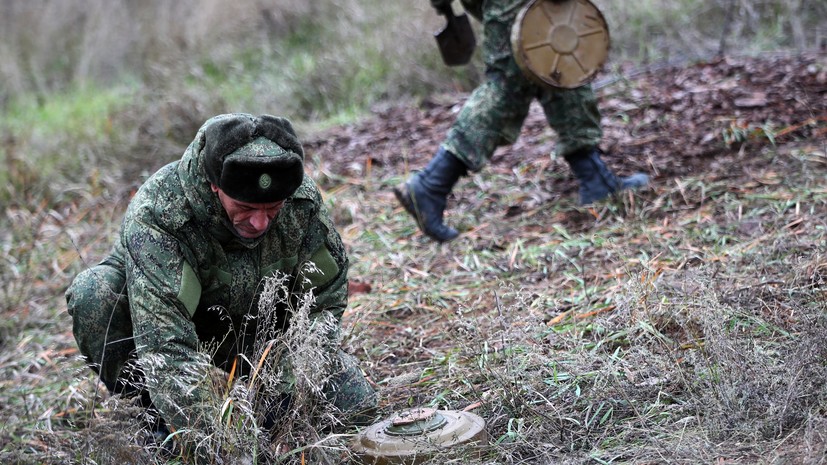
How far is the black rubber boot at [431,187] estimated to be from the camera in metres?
4.73

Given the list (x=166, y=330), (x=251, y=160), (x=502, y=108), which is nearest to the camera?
(x=251, y=160)

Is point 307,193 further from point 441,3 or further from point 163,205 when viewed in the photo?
point 441,3

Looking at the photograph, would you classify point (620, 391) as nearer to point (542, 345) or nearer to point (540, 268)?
point (542, 345)

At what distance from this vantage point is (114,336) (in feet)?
10.0

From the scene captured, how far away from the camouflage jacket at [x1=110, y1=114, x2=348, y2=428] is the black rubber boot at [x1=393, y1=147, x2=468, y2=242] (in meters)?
1.59

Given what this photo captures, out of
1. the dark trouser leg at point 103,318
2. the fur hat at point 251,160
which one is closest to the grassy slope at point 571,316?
the dark trouser leg at point 103,318

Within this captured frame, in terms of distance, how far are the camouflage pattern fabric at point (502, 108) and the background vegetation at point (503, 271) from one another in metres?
0.43

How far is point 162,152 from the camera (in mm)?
7059

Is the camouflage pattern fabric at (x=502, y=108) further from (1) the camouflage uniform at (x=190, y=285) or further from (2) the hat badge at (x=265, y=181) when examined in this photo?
(2) the hat badge at (x=265, y=181)

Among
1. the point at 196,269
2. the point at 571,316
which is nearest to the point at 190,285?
the point at 196,269

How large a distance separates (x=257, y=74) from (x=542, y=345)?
730cm

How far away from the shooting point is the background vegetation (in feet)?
8.68

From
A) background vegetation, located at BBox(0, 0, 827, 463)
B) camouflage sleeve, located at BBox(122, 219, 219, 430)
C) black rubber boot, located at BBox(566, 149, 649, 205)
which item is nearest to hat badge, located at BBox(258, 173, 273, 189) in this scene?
camouflage sleeve, located at BBox(122, 219, 219, 430)

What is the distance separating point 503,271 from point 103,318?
6.31ft
